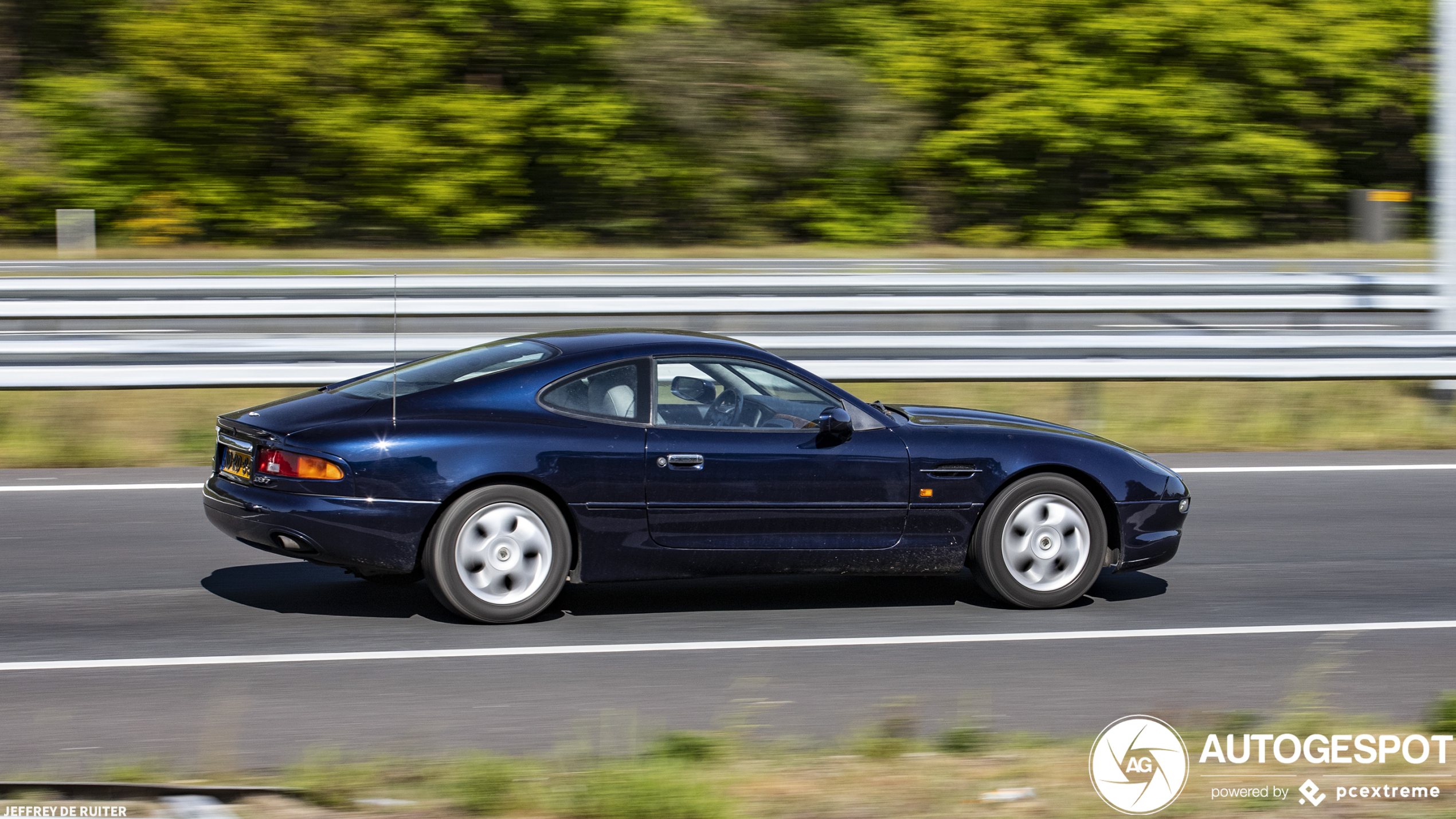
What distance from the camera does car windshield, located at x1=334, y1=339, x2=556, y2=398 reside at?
21.4 ft

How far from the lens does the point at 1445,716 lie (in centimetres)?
508

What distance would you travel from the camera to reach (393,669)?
5.79 metres

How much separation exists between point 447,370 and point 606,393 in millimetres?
714

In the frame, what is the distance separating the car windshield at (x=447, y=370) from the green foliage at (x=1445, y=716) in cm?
363

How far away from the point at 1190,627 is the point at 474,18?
19.1 meters

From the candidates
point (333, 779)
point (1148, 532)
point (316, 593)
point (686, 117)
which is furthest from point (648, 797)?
point (686, 117)

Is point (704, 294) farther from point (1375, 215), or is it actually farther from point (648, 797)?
point (1375, 215)

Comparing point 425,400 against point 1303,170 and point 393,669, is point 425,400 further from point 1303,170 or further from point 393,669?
point 1303,170

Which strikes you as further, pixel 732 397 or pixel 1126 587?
pixel 1126 587

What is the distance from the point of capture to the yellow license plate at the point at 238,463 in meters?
6.31

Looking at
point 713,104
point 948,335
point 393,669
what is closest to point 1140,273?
point 948,335

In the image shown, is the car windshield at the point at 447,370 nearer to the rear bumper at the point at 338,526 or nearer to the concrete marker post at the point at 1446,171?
the rear bumper at the point at 338,526

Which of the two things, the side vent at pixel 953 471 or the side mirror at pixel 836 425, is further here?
the side vent at pixel 953 471

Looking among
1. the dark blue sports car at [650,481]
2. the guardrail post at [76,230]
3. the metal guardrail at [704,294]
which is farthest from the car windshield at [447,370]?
the guardrail post at [76,230]
